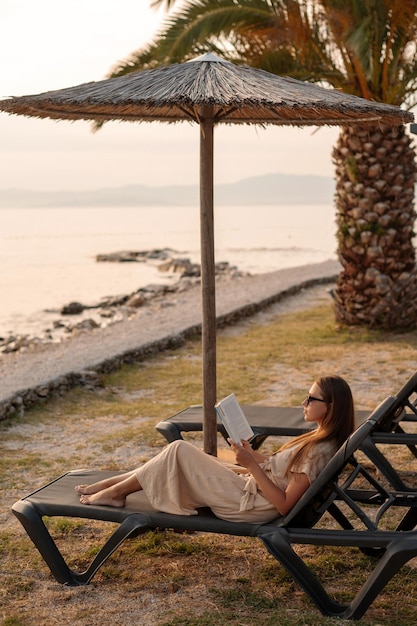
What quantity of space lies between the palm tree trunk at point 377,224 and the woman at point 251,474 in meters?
7.62

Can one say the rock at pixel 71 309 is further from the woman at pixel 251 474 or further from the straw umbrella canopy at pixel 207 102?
the woman at pixel 251 474

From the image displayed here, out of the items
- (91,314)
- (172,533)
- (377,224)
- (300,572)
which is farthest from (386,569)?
(91,314)

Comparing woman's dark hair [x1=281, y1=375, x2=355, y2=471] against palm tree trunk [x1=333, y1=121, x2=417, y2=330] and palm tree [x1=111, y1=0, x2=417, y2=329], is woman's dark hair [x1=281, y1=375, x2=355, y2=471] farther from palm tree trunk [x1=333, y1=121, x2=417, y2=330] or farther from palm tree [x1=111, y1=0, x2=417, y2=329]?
palm tree trunk [x1=333, y1=121, x2=417, y2=330]

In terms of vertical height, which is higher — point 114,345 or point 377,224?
point 377,224

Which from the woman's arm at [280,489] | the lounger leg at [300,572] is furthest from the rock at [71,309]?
the lounger leg at [300,572]

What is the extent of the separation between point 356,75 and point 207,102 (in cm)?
706

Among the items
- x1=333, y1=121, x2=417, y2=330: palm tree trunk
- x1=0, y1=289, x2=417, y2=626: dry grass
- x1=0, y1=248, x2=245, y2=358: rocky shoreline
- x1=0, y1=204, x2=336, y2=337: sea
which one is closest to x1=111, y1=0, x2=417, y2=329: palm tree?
x1=333, y1=121, x2=417, y2=330: palm tree trunk

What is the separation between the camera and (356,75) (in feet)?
36.7

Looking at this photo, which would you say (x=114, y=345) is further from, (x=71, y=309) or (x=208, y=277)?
(x=71, y=309)

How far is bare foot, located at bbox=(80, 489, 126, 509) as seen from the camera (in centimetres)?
434

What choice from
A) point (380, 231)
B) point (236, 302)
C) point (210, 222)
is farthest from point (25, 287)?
point (210, 222)

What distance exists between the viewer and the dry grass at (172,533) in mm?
4094

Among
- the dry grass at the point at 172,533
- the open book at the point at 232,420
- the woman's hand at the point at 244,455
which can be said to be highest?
the open book at the point at 232,420

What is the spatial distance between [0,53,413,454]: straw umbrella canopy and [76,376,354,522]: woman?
3.82ft
